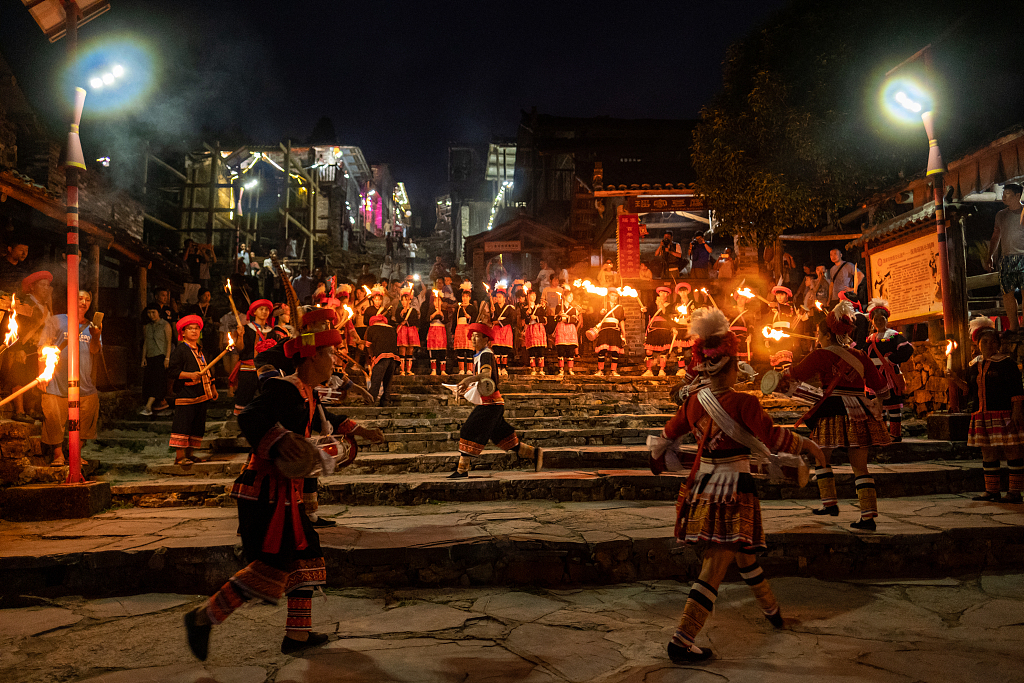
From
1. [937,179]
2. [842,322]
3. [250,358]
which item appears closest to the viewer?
[842,322]

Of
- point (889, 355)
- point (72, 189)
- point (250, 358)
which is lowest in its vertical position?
point (889, 355)

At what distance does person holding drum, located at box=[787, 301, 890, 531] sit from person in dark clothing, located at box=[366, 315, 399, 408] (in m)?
6.85

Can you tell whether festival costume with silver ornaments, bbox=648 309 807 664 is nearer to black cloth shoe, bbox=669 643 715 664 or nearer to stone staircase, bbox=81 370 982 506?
black cloth shoe, bbox=669 643 715 664

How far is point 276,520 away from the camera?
309 centimetres

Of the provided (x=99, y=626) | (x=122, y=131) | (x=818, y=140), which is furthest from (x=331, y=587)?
(x=122, y=131)

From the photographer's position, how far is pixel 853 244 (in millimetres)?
12430

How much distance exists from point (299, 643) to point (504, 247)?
65.5 feet

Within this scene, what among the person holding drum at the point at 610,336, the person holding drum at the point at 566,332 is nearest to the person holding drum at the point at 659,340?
the person holding drum at the point at 610,336

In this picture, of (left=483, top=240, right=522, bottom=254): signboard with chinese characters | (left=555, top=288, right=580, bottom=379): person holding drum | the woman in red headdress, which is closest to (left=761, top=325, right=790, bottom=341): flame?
(left=555, top=288, right=580, bottom=379): person holding drum

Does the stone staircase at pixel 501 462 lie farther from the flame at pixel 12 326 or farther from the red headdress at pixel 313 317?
the red headdress at pixel 313 317

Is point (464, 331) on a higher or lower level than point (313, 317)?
higher

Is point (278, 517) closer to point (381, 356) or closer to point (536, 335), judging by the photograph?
point (381, 356)

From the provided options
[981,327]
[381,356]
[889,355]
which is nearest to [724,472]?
[981,327]

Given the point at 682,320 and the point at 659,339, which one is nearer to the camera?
the point at 682,320
